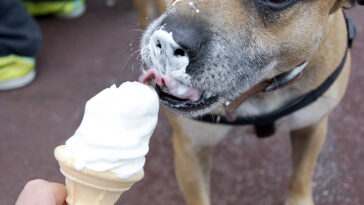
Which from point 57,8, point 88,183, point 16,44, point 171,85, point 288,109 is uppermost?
point 171,85

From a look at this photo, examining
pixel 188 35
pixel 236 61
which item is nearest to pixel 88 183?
pixel 188 35

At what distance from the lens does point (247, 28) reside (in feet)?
5.47

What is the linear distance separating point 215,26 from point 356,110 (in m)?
2.11

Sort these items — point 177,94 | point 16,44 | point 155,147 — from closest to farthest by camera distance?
point 177,94
point 155,147
point 16,44

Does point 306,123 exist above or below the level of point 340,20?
below

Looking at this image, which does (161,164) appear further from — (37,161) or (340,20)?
(340,20)

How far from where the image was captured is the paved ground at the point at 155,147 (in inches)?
108

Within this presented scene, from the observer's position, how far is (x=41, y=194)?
133cm

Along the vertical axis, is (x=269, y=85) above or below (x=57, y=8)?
above

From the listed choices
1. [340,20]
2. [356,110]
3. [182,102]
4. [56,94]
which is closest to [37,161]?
→ [56,94]

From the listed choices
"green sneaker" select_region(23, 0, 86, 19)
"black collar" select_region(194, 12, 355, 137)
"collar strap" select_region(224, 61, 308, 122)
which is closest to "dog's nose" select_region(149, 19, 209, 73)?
"collar strap" select_region(224, 61, 308, 122)

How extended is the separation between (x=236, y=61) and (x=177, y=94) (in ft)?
0.88

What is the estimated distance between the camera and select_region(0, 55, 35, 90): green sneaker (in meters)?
3.44

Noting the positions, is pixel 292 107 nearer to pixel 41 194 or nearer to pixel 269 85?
→ pixel 269 85
